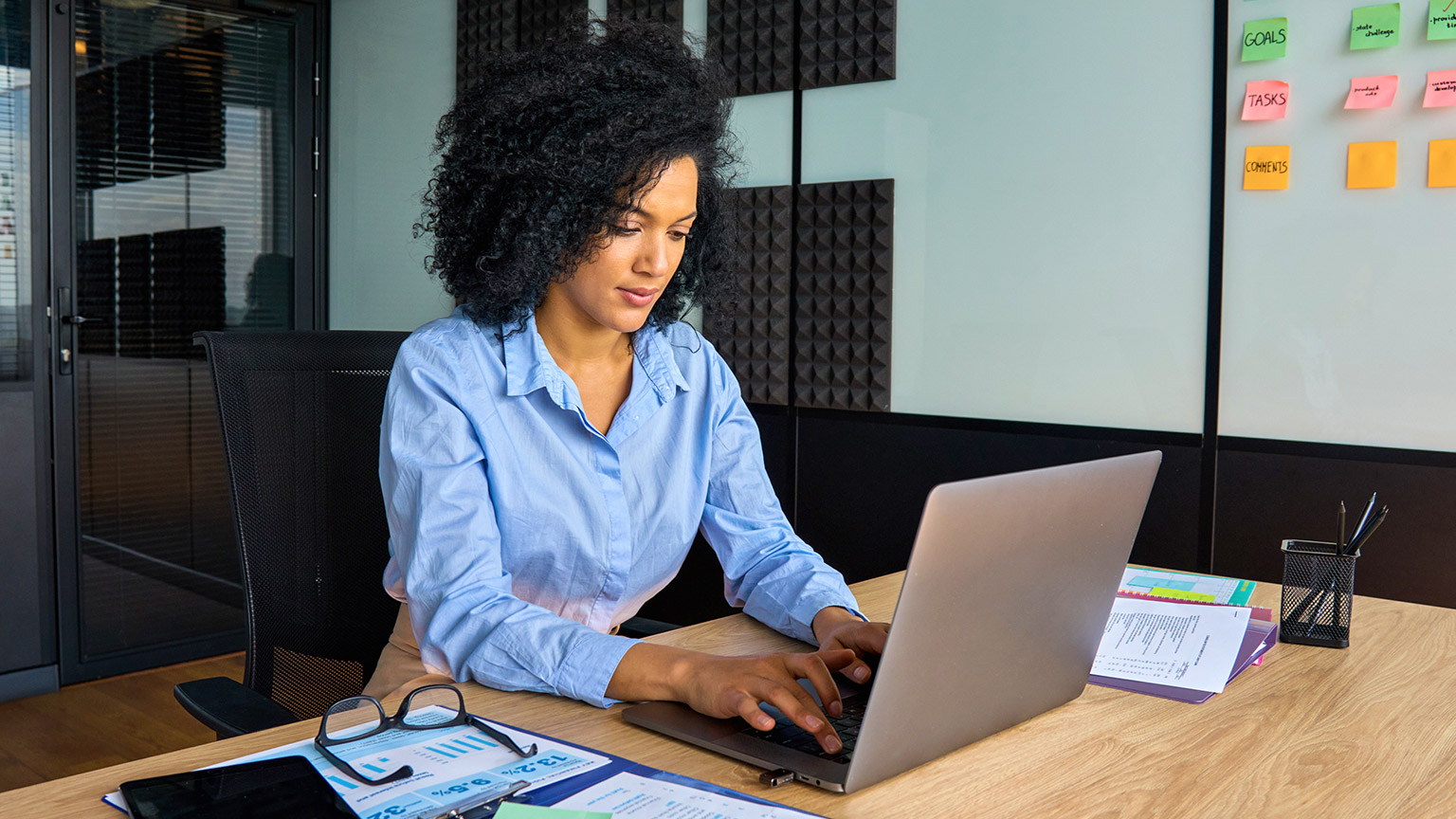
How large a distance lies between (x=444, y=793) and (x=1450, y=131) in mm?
1949

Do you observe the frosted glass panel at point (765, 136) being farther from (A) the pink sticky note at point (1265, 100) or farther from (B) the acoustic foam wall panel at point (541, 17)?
(A) the pink sticky note at point (1265, 100)

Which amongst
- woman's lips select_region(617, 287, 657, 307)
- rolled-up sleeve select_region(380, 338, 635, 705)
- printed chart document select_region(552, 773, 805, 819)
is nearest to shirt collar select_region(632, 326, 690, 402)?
woman's lips select_region(617, 287, 657, 307)

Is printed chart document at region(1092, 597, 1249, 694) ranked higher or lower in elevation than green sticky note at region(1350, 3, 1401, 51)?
lower

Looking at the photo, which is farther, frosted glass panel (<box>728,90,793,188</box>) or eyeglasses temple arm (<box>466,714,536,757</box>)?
frosted glass panel (<box>728,90,793,188</box>)

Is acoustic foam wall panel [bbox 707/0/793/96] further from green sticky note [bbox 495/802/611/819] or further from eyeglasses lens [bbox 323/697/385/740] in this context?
green sticky note [bbox 495/802/611/819]

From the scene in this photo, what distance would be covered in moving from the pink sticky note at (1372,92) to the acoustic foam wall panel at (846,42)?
98cm

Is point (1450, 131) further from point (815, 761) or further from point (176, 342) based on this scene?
point (176, 342)

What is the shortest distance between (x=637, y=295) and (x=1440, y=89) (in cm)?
148

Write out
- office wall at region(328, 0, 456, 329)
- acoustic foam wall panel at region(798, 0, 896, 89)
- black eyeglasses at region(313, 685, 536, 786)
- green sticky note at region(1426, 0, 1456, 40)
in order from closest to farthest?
black eyeglasses at region(313, 685, 536, 786) < green sticky note at region(1426, 0, 1456, 40) < acoustic foam wall panel at region(798, 0, 896, 89) < office wall at region(328, 0, 456, 329)

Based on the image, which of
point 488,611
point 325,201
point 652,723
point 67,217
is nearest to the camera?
point 652,723

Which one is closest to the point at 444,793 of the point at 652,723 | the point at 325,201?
the point at 652,723

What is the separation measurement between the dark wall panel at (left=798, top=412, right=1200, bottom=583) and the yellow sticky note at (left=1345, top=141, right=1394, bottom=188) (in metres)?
0.58

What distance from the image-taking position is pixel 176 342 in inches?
145

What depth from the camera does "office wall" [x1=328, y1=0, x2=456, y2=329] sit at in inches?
145
